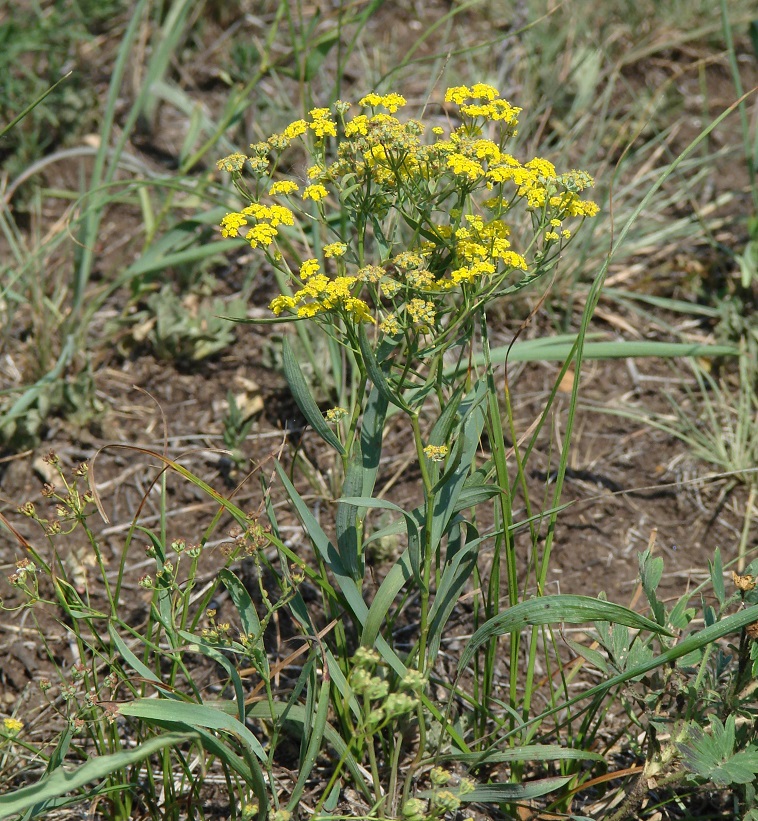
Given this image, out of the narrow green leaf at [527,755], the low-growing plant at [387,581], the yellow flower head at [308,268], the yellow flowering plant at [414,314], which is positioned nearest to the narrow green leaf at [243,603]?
the low-growing plant at [387,581]

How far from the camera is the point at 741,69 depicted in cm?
354

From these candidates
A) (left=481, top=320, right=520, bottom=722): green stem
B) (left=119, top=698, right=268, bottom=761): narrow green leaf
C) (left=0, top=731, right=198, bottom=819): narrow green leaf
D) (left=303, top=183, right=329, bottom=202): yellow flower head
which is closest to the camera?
(left=0, top=731, right=198, bottom=819): narrow green leaf

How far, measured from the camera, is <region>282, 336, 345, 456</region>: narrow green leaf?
1.55m

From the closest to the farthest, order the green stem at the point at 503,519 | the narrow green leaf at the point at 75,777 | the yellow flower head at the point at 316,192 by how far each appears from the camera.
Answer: the narrow green leaf at the point at 75,777
the yellow flower head at the point at 316,192
the green stem at the point at 503,519

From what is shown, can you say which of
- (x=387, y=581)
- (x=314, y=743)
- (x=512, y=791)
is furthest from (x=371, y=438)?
(x=512, y=791)

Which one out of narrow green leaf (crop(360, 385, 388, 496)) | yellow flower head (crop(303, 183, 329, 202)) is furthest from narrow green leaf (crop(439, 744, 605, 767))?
yellow flower head (crop(303, 183, 329, 202))

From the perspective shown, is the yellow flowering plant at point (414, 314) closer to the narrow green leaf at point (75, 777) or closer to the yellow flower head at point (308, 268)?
the yellow flower head at point (308, 268)

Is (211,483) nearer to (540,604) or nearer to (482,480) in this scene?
(482,480)

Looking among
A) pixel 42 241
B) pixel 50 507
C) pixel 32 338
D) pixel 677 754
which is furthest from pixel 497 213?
pixel 42 241

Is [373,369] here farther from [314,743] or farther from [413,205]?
[314,743]

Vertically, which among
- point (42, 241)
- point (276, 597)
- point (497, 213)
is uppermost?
point (497, 213)

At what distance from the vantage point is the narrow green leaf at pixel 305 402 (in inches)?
61.2

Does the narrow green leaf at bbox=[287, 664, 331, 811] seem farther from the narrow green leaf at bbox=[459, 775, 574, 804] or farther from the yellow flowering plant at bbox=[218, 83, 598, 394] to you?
the yellow flowering plant at bbox=[218, 83, 598, 394]

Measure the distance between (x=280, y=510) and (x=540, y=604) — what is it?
1.09 meters
